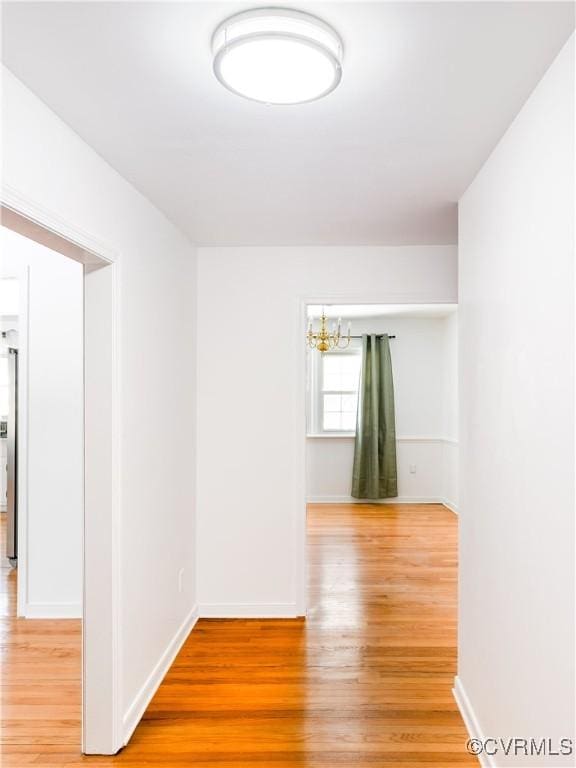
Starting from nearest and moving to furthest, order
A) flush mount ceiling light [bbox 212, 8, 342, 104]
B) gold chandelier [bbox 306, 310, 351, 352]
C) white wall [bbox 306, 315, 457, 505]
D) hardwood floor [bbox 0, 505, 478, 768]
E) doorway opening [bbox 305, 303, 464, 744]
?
flush mount ceiling light [bbox 212, 8, 342, 104] < hardwood floor [bbox 0, 505, 478, 768] < doorway opening [bbox 305, 303, 464, 744] < gold chandelier [bbox 306, 310, 351, 352] < white wall [bbox 306, 315, 457, 505]

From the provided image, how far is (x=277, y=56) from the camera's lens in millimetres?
1556

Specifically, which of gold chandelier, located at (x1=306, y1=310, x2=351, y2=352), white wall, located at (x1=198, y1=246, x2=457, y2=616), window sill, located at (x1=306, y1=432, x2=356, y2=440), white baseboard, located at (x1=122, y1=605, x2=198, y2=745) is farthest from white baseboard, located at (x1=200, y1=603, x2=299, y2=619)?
window sill, located at (x1=306, y1=432, x2=356, y2=440)

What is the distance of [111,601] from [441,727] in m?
1.63

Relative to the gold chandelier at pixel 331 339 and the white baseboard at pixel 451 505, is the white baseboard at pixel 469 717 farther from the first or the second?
the gold chandelier at pixel 331 339

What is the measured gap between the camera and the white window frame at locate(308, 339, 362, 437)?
8.48 meters

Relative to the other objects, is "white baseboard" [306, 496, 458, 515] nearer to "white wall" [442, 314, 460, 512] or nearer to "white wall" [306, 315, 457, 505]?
"white wall" [306, 315, 457, 505]

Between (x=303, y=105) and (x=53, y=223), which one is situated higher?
(x=303, y=105)

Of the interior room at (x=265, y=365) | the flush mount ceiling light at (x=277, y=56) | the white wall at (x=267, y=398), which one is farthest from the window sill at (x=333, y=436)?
the flush mount ceiling light at (x=277, y=56)

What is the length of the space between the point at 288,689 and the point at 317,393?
5.75 metres

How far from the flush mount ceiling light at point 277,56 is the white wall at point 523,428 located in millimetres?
672

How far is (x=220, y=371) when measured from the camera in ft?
13.4

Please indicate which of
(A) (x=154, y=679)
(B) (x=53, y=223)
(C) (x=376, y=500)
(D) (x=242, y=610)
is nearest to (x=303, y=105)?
(B) (x=53, y=223)

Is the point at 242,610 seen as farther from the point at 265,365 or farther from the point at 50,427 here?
the point at 50,427

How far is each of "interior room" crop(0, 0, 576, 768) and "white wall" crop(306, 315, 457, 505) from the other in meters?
2.98
